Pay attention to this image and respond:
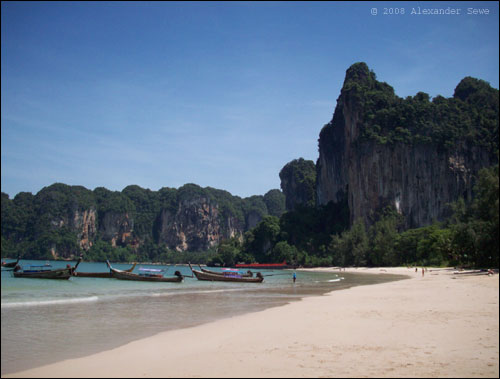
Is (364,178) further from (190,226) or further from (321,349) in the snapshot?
(190,226)

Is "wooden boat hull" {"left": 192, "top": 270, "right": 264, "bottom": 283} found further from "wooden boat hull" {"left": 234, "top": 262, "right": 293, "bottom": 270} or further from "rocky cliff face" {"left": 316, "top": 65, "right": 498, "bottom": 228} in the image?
"rocky cliff face" {"left": 316, "top": 65, "right": 498, "bottom": 228}

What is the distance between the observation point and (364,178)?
8612 cm

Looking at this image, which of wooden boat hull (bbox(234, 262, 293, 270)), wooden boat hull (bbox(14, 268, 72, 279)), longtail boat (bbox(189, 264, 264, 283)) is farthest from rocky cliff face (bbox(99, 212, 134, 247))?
wooden boat hull (bbox(14, 268, 72, 279))

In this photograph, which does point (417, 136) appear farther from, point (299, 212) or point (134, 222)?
point (134, 222)

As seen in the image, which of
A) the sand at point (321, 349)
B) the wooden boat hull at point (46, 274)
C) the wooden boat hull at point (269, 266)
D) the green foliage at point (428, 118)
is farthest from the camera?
the wooden boat hull at point (269, 266)

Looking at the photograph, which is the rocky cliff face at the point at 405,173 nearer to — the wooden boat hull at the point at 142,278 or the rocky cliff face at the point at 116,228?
the wooden boat hull at the point at 142,278

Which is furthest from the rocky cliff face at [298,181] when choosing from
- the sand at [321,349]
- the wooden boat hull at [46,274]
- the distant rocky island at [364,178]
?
the sand at [321,349]

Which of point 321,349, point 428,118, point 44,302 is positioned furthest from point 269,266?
point 321,349

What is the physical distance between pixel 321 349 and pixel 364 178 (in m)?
81.1

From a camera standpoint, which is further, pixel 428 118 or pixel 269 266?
pixel 269 266

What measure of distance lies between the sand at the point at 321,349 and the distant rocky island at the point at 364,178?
1870 inches

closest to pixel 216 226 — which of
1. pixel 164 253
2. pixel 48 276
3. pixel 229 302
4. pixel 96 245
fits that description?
pixel 164 253

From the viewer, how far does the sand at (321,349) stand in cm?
679

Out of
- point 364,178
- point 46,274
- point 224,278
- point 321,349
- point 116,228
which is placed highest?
point 364,178
